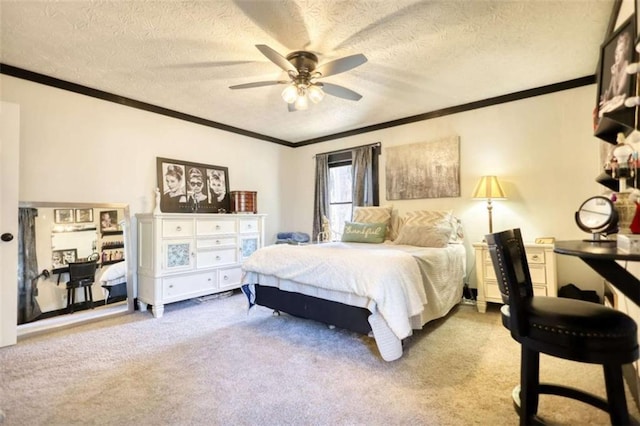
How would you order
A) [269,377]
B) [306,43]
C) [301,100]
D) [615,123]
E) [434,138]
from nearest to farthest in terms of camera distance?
[615,123] → [269,377] → [306,43] → [301,100] → [434,138]

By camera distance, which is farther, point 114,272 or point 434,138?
point 434,138

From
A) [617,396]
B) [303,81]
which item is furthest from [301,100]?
[617,396]

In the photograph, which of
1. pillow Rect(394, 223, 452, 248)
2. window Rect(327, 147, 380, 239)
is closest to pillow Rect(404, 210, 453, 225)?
pillow Rect(394, 223, 452, 248)

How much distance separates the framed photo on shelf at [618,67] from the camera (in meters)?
1.69

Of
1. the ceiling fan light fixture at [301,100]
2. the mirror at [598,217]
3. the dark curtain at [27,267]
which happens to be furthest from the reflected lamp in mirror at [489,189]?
the dark curtain at [27,267]

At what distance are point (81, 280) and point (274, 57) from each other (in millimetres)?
3005

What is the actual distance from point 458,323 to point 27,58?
4672 millimetres

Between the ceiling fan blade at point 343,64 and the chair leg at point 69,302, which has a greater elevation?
the ceiling fan blade at point 343,64

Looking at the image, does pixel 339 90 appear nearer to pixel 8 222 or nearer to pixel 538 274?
pixel 538 274

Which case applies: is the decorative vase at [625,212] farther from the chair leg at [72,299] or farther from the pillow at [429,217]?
the chair leg at [72,299]

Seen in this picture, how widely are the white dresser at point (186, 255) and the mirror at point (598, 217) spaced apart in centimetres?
353

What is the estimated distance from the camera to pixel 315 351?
237 centimetres

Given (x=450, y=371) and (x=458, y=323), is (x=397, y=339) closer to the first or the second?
(x=450, y=371)

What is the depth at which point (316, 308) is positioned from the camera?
8.77 feet
